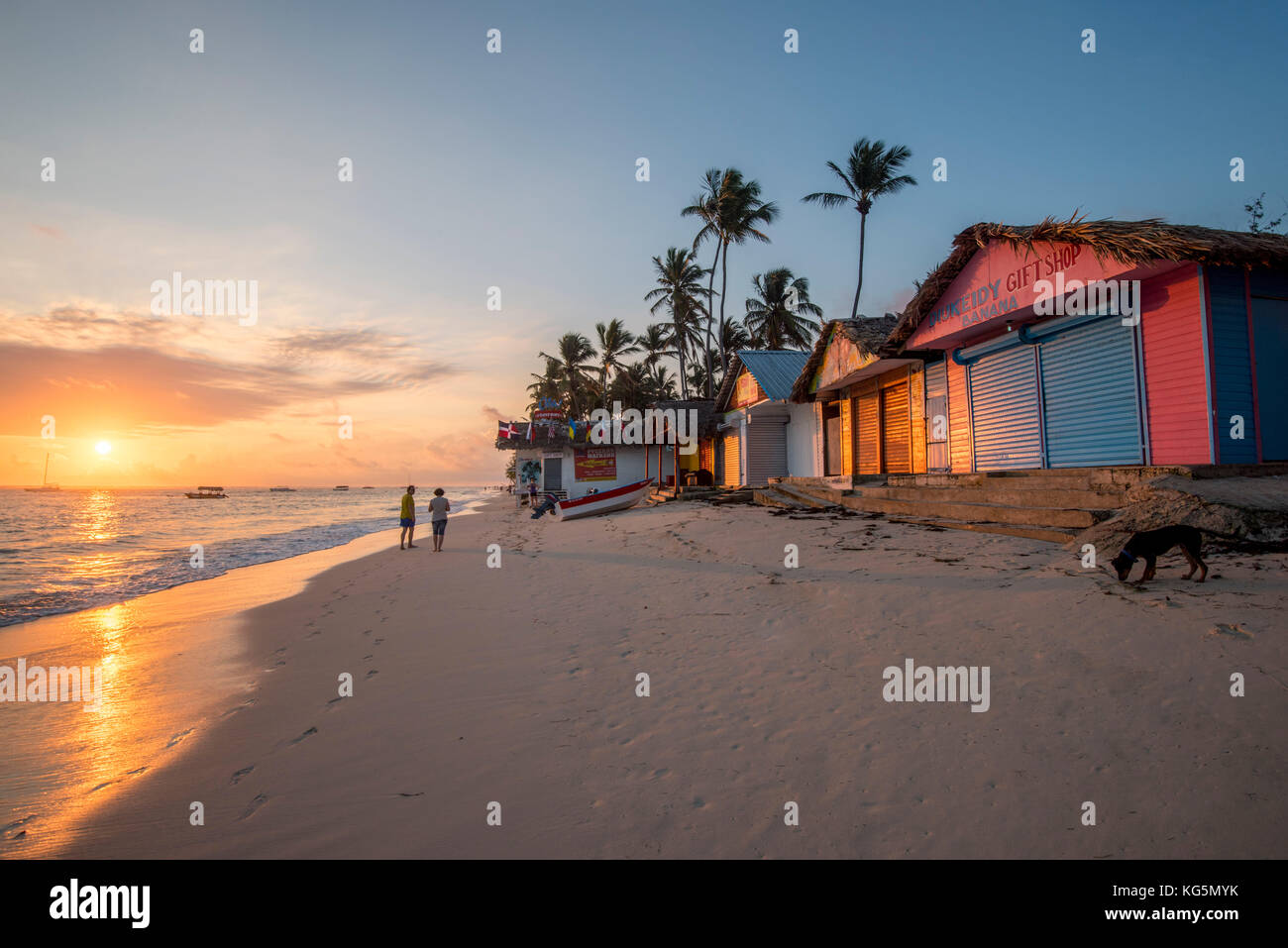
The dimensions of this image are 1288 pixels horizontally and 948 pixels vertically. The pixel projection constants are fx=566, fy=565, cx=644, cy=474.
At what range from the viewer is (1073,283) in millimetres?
8586

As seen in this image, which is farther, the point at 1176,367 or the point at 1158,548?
the point at 1176,367

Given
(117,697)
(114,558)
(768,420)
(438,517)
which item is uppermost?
(768,420)

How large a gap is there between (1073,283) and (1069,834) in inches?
350

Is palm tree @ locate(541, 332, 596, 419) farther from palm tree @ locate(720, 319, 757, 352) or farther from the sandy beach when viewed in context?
the sandy beach

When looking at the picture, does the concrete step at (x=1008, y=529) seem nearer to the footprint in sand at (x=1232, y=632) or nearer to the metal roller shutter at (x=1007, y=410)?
the metal roller shutter at (x=1007, y=410)

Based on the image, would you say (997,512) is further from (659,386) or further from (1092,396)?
(659,386)

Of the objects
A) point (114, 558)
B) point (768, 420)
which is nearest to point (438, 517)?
point (114, 558)

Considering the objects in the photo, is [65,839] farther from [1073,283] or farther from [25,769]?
[1073,283]

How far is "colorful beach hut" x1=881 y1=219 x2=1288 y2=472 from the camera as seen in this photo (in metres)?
7.29

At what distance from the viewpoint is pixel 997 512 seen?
320 inches

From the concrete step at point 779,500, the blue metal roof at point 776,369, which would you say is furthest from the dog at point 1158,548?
the blue metal roof at point 776,369

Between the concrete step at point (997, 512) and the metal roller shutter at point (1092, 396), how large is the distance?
1.83m

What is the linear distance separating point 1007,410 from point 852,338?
4439 mm
